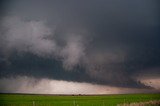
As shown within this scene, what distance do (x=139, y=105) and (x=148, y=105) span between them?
620 mm

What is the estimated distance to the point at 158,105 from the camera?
2388cm

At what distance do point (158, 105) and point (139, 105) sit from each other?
127cm

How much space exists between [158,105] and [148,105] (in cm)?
66

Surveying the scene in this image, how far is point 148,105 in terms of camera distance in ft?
78.5
